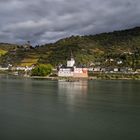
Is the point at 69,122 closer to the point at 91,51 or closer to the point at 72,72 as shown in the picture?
the point at 72,72

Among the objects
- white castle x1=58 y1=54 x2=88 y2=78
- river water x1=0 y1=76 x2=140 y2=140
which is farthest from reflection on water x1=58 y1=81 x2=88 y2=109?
white castle x1=58 y1=54 x2=88 y2=78

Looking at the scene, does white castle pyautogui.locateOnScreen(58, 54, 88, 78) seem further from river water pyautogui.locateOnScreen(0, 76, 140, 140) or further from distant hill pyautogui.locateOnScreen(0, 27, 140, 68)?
river water pyautogui.locateOnScreen(0, 76, 140, 140)

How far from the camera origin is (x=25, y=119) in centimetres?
1684

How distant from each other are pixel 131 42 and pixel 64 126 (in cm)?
9963

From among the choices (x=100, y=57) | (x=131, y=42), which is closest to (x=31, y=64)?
(x=100, y=57)

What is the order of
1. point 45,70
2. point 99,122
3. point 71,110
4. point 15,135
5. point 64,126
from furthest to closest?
point 45,70
point 71,110
point 99,122
point 64,126
point 15,135

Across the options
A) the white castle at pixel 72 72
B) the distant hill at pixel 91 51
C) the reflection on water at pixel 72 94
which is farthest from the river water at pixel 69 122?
the distant hill at pixel 91 51

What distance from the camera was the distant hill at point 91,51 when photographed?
8503cm

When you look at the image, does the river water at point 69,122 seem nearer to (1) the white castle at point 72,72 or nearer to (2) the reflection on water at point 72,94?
(2) the reflection on water at point 72,94

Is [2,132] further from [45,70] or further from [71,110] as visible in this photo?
[45,70]

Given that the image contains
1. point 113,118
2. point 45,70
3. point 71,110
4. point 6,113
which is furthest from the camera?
point 45,70

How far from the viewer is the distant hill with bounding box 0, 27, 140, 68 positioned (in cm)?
8503

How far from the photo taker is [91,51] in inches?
3871

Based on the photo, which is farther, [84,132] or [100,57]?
[100,57]
